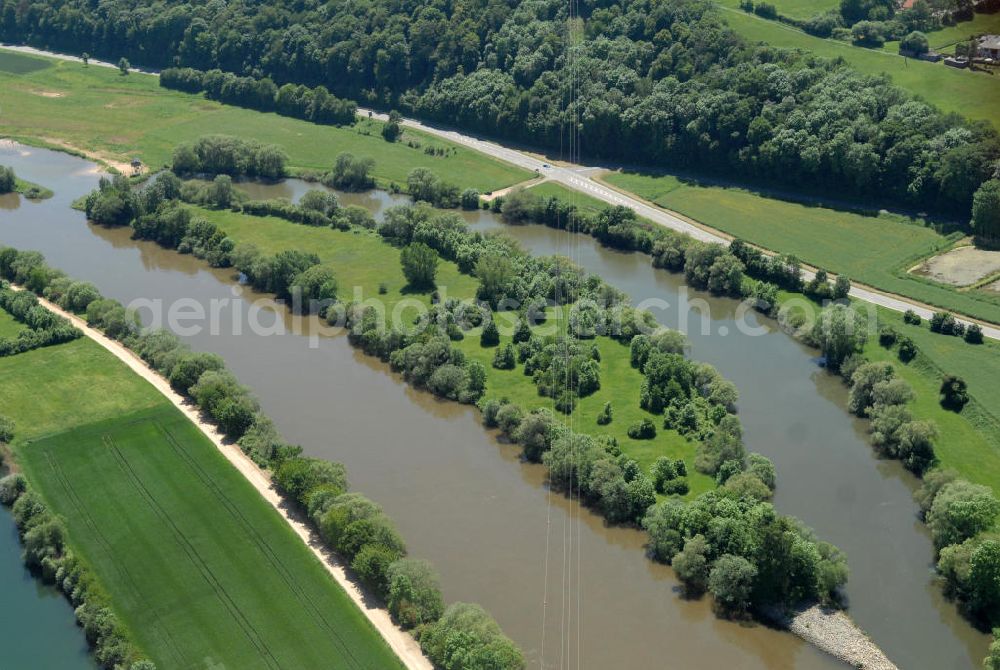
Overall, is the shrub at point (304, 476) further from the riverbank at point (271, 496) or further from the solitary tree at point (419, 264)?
the solitary tree at point (419, 264)

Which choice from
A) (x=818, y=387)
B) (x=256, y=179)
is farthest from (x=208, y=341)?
(x=818, y=387)

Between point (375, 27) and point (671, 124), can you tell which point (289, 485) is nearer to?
point (671, 124)

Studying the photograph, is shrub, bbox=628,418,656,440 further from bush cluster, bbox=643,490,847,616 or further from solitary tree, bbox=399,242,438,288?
solitary tree, bbox=399,242,438,288

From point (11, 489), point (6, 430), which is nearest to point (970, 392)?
point (11, 489)

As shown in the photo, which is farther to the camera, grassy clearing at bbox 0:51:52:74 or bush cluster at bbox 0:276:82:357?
grassy clearing at bbox 0:51:52:74

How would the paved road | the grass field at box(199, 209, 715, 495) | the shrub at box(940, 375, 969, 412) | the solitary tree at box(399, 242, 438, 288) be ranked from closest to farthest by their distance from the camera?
the grass field at box(199, 209, 715, 495)
the shrub at box(940, 375, 969, 412)
the paved road
the solitary tree at box(399, 242, 438, 288)

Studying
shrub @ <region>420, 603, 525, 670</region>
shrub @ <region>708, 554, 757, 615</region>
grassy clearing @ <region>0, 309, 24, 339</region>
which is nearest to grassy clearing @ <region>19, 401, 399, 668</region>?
shrub @ <region>420, 603, 525, 670</region>
